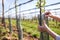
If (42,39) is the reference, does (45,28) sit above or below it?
above

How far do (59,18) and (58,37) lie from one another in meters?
0.25

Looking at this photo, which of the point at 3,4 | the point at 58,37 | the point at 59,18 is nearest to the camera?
the point at 58,37

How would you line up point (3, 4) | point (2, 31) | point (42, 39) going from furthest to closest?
point (3, 4) → point (2, 31) → point (42, 39)

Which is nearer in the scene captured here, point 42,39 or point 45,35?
point 45,35

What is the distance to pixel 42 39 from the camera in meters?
2.94

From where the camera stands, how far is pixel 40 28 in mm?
2146

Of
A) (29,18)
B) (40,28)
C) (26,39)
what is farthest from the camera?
(29,18)

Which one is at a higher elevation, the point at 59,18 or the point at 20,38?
the point at 59,18

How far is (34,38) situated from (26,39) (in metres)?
0.54

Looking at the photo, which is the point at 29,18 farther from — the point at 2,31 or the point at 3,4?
the point at 2,31

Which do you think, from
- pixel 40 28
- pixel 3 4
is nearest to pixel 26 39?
pixel 40 28

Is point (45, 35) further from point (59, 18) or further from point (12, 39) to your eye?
point (12, 39)

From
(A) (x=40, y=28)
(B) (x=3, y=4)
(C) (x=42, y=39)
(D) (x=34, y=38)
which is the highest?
(B) (x=3, y=4)

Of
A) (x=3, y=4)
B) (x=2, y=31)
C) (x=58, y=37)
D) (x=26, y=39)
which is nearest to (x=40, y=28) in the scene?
(x=58, y=37)
